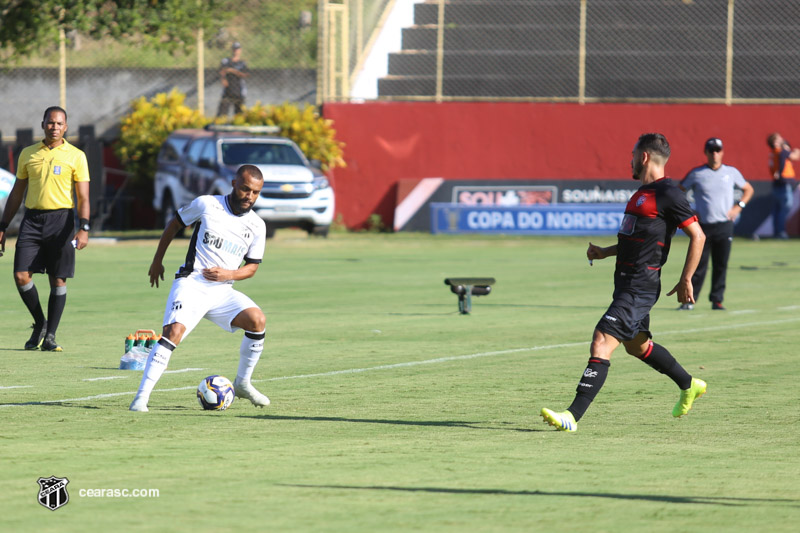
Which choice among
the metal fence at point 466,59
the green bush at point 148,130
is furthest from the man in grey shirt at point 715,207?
the green bush at point 148,130

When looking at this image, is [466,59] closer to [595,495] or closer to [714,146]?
[714,146]

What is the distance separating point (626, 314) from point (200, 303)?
2809 mm

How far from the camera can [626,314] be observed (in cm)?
854

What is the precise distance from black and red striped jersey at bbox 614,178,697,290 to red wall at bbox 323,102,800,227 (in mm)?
23682

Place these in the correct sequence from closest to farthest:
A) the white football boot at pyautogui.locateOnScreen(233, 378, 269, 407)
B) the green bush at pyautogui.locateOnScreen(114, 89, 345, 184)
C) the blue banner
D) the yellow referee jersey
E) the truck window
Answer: the white football boot at pyautogui.locateOnScreen(233, 378, 269, 407) < the yellow referee jersey < the truck window < the blue banner < the green bush at pyautogui.locateOnScreen(114, 89, 345, 184)

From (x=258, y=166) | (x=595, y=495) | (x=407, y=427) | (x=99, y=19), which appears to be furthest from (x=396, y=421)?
(x=99, y=19)

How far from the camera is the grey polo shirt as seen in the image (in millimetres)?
16547

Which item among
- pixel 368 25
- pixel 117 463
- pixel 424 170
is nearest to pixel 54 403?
pixel 117 463

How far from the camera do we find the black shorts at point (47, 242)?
40.1 feet

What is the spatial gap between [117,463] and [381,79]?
27.3 m

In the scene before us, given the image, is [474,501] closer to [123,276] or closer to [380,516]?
[380,516]

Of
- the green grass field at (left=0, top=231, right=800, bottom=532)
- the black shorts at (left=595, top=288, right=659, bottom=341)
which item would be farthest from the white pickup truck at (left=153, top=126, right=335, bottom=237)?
the black shorts at (left=595, top=288, right=659, bottom=341)

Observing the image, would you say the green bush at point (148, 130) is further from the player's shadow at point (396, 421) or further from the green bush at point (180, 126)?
the player's shadow at point (396, 421)

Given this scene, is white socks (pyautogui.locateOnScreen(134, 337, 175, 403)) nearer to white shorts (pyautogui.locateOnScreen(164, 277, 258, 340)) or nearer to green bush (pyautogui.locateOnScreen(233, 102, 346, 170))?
white shorts (pyautogui.locateOnScreen(164, 277, 258, 340))
